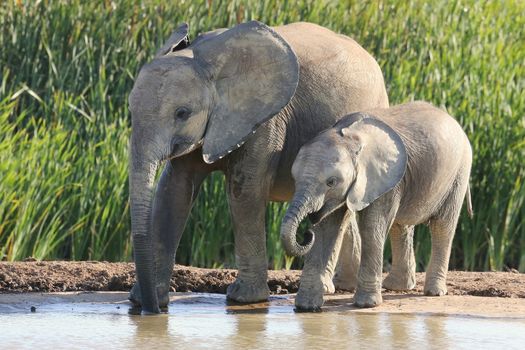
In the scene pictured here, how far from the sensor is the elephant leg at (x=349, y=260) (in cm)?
920

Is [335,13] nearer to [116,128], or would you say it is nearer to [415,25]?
[415,25]

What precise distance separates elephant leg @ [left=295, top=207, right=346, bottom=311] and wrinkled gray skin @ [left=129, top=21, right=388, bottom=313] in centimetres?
4

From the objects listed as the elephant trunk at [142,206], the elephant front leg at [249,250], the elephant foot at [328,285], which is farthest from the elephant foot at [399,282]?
the elephant trunk at [142,206]

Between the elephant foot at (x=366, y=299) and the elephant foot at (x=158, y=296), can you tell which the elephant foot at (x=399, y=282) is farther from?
the elephant foot at (x=158, y=296)

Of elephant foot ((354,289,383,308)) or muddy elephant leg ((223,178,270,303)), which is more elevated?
muddy elephant leg ((223,178,270,303))

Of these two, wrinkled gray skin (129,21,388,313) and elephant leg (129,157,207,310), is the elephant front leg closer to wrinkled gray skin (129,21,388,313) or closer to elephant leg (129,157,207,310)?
wrinkled gray skin (129,21,388,313)

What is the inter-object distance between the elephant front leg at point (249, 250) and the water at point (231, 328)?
0.09 meters

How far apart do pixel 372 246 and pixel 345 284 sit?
3.48 feet

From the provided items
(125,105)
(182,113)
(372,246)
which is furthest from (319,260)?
(125,105)

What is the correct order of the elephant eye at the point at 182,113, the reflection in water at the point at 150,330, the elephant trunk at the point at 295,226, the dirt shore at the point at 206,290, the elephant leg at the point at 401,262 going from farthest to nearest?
the elephant leg at the point at 401,262 < the dirt shore at the point at 206,290 < the elephant eye at the point at 182,113 < the elephant trunk at the point at 295,226 < the reflection in water at the point at 150,330

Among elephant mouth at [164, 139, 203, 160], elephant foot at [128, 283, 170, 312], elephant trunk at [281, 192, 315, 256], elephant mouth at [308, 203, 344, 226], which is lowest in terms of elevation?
elephant foot at [128, 283, 170, 312]

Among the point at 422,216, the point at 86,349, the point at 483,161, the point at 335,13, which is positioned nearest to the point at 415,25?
the point at 335,13

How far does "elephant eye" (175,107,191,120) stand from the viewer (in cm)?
772

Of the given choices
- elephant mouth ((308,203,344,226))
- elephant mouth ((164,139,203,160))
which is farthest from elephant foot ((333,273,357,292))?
elephant mouth ((164,139,203,160))
